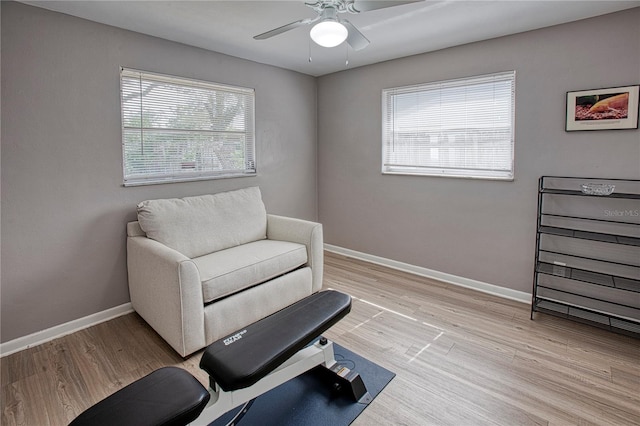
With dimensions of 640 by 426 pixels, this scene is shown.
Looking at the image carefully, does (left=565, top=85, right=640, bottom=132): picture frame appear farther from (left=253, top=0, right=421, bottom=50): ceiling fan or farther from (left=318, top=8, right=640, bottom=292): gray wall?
(left=253, top=0, right=421, bottom=50): ceiling fan

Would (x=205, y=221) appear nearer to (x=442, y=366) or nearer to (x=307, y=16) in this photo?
(x=307, y=16)

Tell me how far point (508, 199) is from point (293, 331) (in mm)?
2436

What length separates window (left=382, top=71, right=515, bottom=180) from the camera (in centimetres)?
321

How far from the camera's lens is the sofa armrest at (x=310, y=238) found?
3229 mm

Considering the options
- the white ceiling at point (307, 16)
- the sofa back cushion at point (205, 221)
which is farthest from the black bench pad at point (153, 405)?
the white ceiling at point (307, 16)

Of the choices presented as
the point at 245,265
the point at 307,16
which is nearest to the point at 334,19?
the point at 307,16

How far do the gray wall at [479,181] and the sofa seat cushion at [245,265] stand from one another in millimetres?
1399

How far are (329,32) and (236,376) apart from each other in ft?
6.05

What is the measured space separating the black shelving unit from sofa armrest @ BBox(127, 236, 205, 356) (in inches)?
103

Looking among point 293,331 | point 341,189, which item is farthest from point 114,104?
point 341,189

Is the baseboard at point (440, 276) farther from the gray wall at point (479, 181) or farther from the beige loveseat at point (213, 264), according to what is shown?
the beige loveseat at point (213, 264)

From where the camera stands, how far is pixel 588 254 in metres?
2.84

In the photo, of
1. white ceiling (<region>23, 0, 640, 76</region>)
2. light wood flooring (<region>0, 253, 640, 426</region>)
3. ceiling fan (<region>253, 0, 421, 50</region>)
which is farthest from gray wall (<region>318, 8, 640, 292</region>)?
ceiling fan (<region>253, 0, 421, 50</region>)

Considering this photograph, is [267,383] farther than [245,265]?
No
